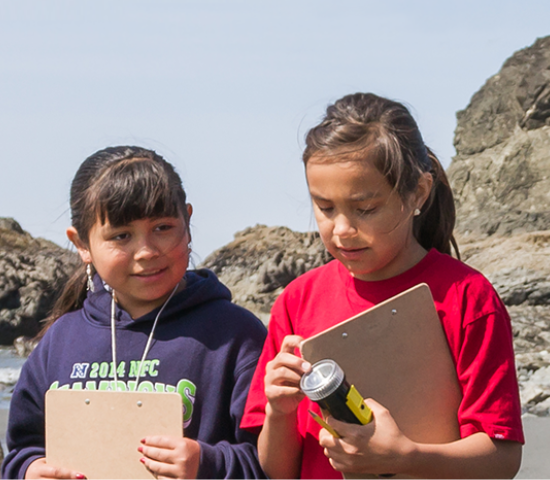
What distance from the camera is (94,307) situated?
2283mm

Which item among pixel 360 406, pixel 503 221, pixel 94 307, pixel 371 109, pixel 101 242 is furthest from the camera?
pixel 503 221

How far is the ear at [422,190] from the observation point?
1820mm

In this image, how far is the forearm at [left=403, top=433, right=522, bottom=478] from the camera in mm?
1640

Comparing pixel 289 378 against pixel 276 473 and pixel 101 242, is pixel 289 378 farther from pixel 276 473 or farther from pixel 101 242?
pixel 101 242

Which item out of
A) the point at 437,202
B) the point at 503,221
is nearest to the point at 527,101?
the point at 503,221

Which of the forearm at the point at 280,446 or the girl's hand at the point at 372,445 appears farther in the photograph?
the forearm at the point at 280,446

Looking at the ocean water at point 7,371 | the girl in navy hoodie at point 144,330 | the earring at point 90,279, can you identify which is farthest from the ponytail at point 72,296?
the ocean water at point 7,371

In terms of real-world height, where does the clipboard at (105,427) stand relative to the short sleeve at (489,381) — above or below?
below

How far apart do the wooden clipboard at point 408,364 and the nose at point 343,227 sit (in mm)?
172

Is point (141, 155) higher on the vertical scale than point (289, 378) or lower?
higher

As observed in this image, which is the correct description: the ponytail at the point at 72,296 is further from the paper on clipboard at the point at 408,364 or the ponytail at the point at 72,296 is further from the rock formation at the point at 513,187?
the rock formation at the point at 513,187

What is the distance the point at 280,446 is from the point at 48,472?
630 mm

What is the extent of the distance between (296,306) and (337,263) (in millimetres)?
152

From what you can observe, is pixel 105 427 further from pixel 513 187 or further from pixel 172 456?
pixel 513 187
